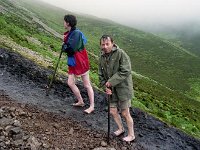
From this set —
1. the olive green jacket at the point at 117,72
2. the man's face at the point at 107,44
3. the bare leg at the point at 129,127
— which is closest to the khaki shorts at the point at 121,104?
the olive green jacket at the point at 117,72

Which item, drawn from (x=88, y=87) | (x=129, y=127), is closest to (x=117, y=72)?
(x=129, y=127)

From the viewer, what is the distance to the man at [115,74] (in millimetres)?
10828

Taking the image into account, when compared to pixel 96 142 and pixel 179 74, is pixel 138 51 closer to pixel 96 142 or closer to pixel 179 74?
pixel 179 74

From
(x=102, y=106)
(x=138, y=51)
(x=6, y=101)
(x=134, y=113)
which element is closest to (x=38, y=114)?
(x=6, y=101)

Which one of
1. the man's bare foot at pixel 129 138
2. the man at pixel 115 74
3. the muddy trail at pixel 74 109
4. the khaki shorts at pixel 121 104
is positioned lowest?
the muddy trail at pixel 74 109

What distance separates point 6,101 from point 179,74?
77.5 meters

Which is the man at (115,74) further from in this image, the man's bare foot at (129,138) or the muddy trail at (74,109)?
the muddy trail at (74,109)

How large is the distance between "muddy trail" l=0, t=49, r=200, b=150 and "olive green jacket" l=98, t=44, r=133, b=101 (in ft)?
5.19

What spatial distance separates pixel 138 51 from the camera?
111500 mm

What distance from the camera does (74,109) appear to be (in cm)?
1399

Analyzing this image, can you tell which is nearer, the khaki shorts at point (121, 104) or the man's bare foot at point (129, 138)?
the khaki shorts at point (121, 104)

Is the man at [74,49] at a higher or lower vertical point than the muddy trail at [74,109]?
higher

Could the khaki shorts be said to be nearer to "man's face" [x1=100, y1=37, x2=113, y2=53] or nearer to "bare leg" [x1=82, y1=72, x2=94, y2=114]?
"man's face" [x1=100, y1=37, x2=113, y2=53]

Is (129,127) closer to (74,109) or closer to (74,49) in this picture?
(74,109)
